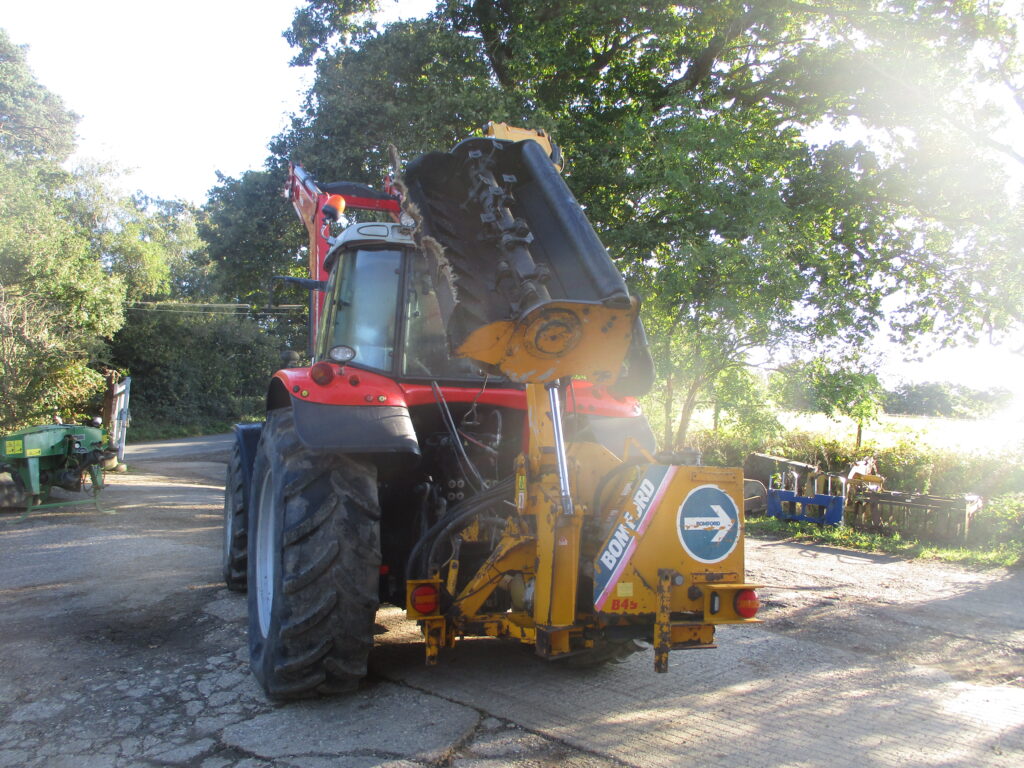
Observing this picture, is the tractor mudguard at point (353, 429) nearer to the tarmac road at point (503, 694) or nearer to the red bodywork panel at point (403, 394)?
the red bodywork panel at point (403, 394)

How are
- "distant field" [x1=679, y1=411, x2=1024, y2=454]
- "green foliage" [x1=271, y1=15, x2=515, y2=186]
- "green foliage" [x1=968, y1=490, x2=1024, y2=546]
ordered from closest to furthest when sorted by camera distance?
"green foliage" [x1=968, y1=490, x2=1024, y2=546] < "distant field" [x1=679, y1=411, x2=1024, y2=454] < "green foliage" [x1=271, y1=15, x2=515, y2=186]

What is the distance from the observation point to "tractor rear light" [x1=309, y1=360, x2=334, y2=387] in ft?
12.8

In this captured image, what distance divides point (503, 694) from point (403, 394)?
5.20 feet

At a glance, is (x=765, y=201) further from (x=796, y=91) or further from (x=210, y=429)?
(x=210, y=429)

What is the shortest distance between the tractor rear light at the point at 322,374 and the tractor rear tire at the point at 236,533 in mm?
2368

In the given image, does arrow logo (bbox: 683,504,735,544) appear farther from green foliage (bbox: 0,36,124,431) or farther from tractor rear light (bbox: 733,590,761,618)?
green foliage (bbox: 0,36,124,431)

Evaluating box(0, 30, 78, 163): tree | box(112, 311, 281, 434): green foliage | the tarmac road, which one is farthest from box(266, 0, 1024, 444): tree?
box(0, 30, 78, 163): tree

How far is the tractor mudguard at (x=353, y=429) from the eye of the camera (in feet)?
12.1

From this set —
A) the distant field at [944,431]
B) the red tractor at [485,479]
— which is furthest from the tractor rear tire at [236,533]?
the distant field at [944,431]

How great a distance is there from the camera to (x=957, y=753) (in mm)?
3344

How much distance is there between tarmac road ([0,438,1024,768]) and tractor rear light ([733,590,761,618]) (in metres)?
0.56

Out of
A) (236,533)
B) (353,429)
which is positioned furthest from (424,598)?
(236,533)

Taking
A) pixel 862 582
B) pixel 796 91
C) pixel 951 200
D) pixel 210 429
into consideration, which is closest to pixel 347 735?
pixel 862 582

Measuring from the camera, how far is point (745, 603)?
10.9 ft
